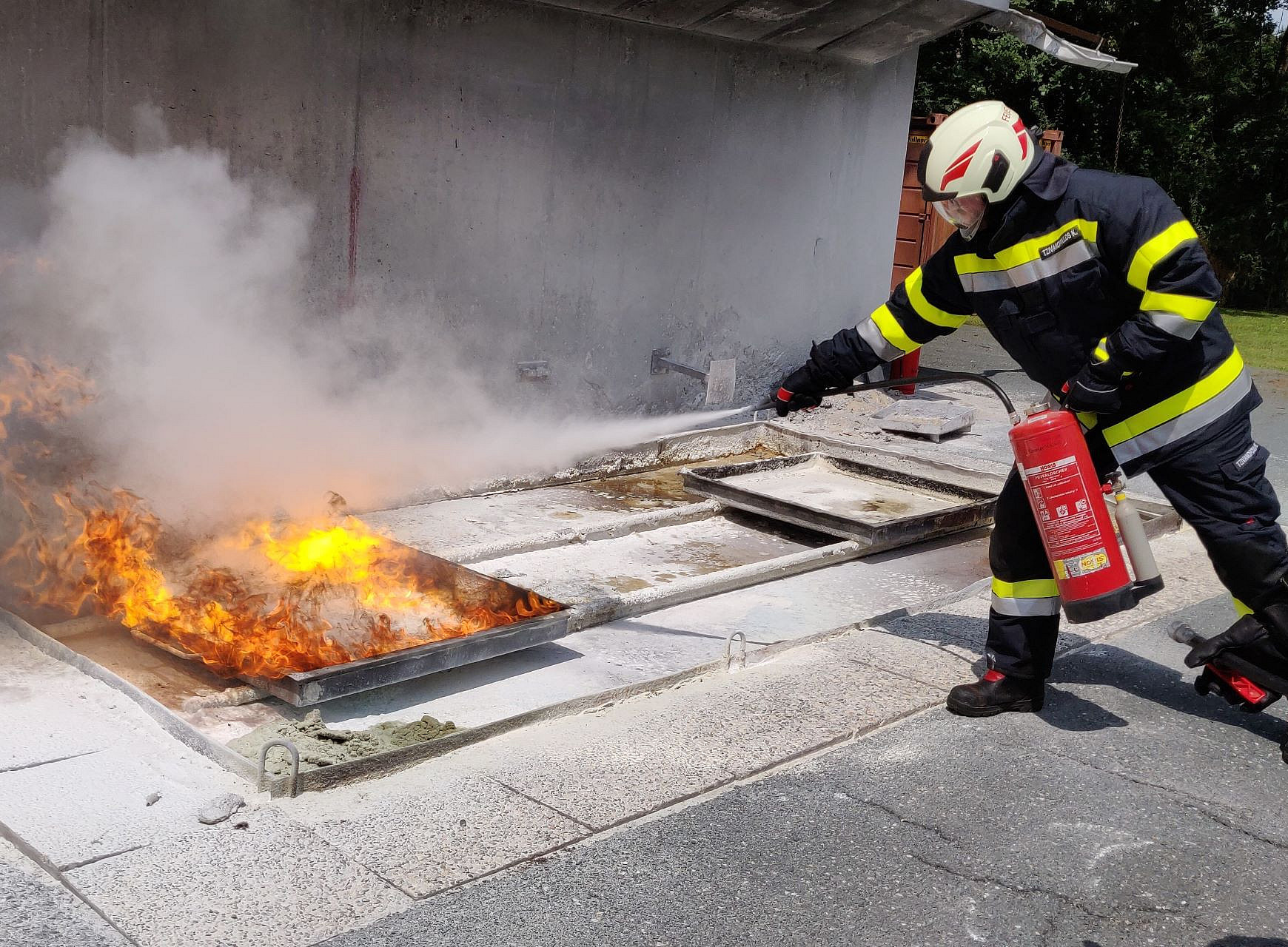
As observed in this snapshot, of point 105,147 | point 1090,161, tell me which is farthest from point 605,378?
point 1090,161

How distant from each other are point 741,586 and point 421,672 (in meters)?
2.02

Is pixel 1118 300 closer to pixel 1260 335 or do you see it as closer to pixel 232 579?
pixel 232 579

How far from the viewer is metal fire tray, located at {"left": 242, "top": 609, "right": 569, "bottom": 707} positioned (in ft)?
12.7

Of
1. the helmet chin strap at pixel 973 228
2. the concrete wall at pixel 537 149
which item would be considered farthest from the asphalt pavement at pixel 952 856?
the concrete wall at pixel 537 149

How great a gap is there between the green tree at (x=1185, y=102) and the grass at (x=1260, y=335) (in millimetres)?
1485

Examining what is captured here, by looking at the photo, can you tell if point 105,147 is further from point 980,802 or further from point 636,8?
point 980,802

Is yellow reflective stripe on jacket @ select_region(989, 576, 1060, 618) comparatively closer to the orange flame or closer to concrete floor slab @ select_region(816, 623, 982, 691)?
concrete floor slab @ select_region(816, 623, 982, 691)

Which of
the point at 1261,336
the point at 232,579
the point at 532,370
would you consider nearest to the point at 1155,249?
the point at 232,579

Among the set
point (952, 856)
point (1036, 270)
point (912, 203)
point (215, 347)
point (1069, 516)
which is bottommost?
point (952, 856)

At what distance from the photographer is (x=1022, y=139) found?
4.21 m

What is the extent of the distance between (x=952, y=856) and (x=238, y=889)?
1.90m

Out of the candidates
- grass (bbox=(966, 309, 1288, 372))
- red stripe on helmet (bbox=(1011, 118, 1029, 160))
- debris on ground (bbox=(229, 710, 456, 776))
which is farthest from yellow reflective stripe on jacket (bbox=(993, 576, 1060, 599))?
grass (bbox=(966, 309, 1288, 372))

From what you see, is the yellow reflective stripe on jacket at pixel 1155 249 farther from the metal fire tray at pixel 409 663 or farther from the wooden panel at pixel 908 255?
the wooden panel at pixel 908 255

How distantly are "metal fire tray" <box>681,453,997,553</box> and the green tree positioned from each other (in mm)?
14261
